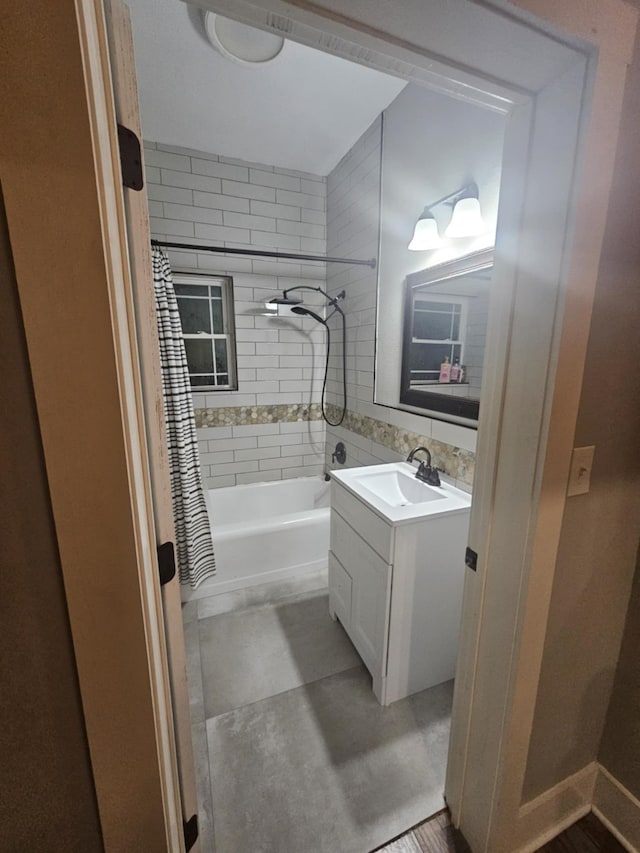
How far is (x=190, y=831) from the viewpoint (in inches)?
33.6

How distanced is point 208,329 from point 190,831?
268cm

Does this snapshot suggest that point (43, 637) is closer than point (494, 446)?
Yes

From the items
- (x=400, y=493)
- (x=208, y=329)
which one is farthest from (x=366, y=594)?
(x=208, y=329)

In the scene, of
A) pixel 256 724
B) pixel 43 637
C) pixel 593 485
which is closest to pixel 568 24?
pixel 593 485

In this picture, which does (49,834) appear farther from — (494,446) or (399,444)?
(399,444)

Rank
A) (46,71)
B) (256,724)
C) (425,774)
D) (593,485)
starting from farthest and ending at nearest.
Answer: (256,724) → (425,774) → (593,485) → (46,71)

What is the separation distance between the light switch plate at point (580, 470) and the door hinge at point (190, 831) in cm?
122

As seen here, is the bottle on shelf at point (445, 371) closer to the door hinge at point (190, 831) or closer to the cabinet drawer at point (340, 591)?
the cabinet drawer at point (340, 591)

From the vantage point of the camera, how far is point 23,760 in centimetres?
53

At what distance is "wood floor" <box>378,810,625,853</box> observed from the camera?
1.05 metres

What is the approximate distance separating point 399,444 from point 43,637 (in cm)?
185

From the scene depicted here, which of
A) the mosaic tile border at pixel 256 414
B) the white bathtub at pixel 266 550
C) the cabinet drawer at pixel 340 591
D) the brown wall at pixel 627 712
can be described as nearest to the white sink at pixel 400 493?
the cabinet drawer at pixel 340 591

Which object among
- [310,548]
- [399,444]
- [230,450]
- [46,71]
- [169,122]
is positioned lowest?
[310,548]

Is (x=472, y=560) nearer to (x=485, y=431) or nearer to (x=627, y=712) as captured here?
(x=485, y=431)
